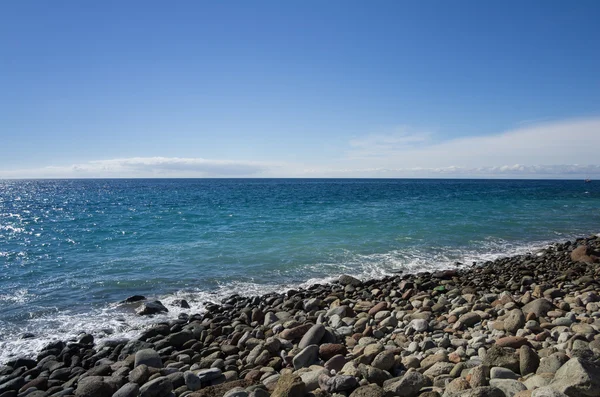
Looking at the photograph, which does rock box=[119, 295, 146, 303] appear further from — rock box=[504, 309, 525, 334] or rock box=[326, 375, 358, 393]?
rock box=[504, 309, 525, 334]

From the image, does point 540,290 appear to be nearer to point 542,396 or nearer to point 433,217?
point 542,396

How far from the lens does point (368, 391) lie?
430cm

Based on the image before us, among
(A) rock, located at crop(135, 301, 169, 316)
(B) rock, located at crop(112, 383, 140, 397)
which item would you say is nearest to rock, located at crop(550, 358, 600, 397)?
(B) rock, located at crop(112, 383, 140, 397)

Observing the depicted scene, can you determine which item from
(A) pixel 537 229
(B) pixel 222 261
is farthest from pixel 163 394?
(A) pixel 537 229

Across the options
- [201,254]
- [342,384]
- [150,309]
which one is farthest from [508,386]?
[201,254]

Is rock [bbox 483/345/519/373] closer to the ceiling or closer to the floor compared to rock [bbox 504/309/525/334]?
closer to the ceiling

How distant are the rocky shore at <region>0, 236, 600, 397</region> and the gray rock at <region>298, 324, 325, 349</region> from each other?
26 millimetres

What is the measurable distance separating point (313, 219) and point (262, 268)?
12602mm

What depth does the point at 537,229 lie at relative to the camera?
21531mm

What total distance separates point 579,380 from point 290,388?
3060mm

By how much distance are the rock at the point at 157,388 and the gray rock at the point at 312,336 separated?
2.22 meters

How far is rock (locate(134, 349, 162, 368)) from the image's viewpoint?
6.09 metres

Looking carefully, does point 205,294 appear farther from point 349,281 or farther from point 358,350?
point 358,350

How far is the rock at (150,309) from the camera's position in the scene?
30.0 feet
